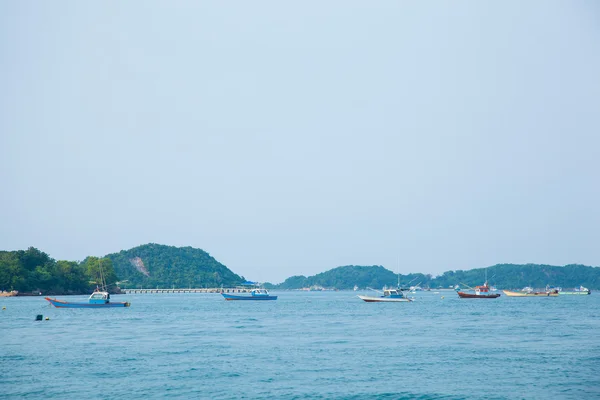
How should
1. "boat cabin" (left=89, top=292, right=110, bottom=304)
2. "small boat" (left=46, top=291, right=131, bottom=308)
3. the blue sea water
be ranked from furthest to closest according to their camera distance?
"boat cabin" (left=89, top=292, right=110, bottom=304)
"small boat" (left=46, top=291, right=131, bottom=308)
the blue sea water

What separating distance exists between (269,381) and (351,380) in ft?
15.6

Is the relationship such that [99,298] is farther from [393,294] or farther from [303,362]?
[303,362]

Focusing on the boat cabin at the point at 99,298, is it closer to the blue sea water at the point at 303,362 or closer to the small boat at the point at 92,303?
the small boat at the point at 92,303

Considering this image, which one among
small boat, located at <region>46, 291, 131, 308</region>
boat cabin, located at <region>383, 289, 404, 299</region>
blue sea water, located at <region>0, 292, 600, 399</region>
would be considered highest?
boat cabin, located at <region>383, 289, 404, 299</region>

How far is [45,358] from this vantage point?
4609cm

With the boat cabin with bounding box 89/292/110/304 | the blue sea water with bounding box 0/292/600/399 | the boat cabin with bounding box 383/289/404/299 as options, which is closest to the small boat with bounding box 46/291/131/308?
the boat cabin with bounding box 89/292/110/304

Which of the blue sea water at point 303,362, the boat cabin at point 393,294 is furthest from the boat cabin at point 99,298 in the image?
the boat cabin at point 393,294

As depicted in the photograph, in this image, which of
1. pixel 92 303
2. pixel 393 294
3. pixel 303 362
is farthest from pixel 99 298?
pixel 303 362

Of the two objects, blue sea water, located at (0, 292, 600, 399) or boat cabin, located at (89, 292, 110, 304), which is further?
boat cabin, located at (89, 292, 110, 304)

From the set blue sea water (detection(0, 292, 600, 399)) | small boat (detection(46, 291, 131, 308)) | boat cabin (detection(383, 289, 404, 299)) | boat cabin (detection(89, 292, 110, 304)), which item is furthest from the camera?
boat cabin (detection(383, 289, 404, 299))

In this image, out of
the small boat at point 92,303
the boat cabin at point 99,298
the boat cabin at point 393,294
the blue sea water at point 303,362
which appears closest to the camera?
the blue sea water at point 303,362

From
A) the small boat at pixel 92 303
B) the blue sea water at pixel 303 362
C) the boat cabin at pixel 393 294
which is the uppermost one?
the boat cabin at pixel 393 294

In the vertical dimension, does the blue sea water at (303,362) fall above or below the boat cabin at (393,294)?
below

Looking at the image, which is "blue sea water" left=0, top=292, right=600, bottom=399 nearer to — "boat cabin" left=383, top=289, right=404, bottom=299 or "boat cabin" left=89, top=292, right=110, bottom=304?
"boat cabin" left=89, top=292, right=110, bottom=304
